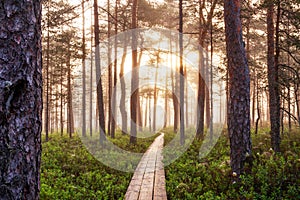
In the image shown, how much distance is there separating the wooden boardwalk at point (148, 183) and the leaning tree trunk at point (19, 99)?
14.3 ft

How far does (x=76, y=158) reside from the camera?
11891 mm

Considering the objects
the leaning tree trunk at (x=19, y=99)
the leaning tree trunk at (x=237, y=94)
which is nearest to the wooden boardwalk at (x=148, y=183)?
the leaning tree trunk at (x=237, y=94)

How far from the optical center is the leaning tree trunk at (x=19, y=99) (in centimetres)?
247

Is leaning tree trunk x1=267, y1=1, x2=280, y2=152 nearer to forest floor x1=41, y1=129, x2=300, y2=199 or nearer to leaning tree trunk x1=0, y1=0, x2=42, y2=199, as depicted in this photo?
forest floor x1=41, y1=129, x2=300, y2=199

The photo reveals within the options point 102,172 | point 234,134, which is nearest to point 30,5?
point 234,134

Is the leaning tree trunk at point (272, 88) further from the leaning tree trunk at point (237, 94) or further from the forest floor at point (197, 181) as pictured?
the leaning tree trunk at point (237, 94)

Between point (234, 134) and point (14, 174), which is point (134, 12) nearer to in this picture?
point (234, 134)

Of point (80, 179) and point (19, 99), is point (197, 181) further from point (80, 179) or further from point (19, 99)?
point (19, 99)

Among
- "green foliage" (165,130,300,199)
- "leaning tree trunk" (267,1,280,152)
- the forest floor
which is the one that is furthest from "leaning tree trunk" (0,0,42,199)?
"leaning tree trunk" (267,1,280,152)

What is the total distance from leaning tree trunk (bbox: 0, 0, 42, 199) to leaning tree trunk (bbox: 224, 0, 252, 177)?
6.06 metres

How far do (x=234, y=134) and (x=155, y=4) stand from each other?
17.3m

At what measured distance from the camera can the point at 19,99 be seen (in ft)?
8.49

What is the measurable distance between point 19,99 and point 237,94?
632cm

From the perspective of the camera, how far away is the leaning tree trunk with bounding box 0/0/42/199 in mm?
2471
